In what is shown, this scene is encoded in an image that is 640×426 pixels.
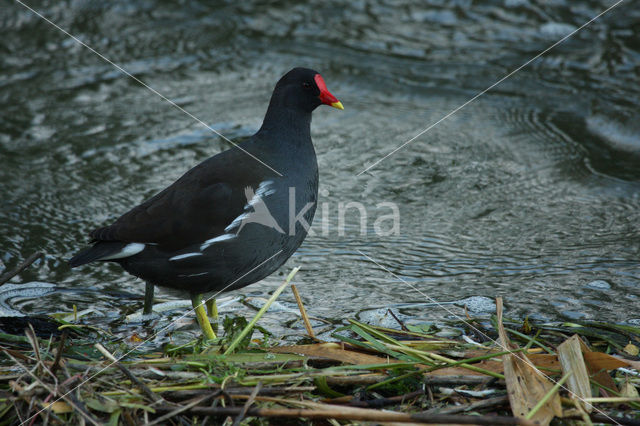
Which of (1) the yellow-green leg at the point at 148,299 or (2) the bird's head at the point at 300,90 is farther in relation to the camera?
(2) the bird's head at the point at 300,90

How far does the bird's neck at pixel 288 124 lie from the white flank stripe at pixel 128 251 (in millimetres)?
827

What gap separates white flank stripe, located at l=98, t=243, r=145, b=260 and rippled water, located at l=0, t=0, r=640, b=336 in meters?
0.39

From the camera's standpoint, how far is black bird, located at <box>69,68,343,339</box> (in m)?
3.21

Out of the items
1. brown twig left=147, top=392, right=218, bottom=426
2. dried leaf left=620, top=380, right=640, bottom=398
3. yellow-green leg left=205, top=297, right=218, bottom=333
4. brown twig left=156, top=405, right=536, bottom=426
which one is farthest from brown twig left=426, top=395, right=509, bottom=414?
yellow-green leg left=205, top=297, right=218, bottom=333

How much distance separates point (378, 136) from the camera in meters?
5.84

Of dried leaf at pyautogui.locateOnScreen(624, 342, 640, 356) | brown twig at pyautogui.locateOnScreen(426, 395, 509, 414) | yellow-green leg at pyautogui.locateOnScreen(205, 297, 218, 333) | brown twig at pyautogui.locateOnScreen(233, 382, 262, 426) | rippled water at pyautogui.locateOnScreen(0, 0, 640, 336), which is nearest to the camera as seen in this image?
brown twig at pyautogui.locateOnScreen(233, 382, 262, 426)

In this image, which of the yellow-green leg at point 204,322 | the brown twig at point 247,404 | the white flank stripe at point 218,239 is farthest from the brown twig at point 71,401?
the white flank stripe at point 218,239

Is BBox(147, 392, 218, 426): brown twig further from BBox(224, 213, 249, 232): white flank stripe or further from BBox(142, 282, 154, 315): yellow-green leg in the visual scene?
BBox(142, 282, 154, 315): yellow-green leg

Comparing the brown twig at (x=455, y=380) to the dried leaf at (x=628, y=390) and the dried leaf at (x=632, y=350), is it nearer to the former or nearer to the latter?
the dried leaf at (x=628, y=390)

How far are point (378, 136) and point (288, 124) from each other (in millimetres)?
2381

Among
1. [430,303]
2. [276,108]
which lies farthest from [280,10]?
[430,303]

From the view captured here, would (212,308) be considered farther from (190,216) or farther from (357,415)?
(357,415)

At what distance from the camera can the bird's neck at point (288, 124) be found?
11.5 feet

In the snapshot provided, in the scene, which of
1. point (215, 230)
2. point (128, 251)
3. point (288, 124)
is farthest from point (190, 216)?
point (288, 124)
